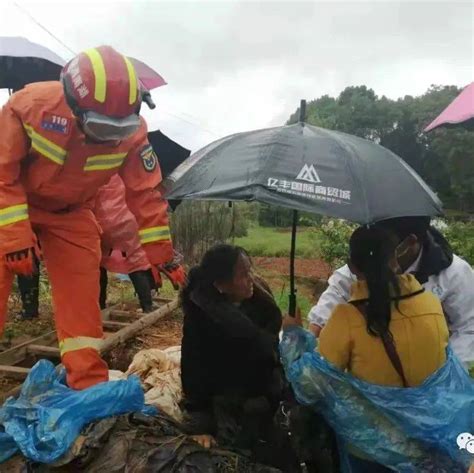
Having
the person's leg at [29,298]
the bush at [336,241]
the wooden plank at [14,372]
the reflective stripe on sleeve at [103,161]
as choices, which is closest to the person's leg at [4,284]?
the reflective stripe on sleeve at [103,161]

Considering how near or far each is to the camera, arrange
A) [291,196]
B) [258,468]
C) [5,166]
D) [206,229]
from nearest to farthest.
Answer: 1. [291,196]
2. [258,468]
3. [5,166]
4. [206,229]

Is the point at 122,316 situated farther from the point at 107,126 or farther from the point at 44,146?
the point at 107,126

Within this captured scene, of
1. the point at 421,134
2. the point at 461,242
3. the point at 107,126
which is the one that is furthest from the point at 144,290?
the point at 421,134

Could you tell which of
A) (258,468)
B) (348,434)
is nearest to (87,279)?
(258,468)

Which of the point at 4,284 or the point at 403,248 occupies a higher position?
the point at 403,248

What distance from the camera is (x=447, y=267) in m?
2.61

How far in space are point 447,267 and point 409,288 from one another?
46 cm

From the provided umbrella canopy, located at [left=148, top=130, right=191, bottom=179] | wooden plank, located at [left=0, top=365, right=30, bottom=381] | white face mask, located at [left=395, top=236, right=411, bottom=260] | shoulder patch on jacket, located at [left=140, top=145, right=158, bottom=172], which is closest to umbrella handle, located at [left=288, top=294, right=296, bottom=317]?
white face mask, located at [left=395, top=236, right=411, bottom=260]

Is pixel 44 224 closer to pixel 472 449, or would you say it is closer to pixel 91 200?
pixel 91 200

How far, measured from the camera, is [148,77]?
673cm

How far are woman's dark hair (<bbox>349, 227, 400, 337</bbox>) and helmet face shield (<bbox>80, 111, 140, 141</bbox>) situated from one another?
1377mm

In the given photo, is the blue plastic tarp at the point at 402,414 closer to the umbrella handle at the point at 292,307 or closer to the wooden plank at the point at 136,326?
the umbrella handle at the point at 292,307

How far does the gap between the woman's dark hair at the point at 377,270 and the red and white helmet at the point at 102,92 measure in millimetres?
1398

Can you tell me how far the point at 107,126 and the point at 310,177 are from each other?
3.96 ft
